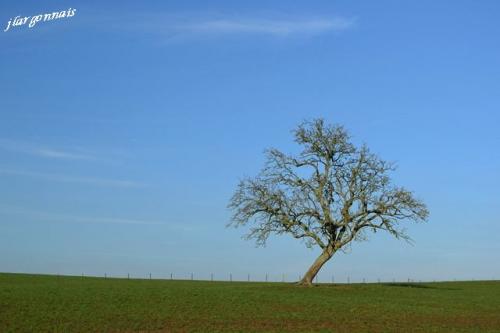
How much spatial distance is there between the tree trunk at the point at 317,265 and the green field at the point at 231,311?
6.84 meters

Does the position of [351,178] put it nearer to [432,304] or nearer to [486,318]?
[432,304]

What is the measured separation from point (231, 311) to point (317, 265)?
83.1 feet

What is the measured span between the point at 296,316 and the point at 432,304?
17813mm

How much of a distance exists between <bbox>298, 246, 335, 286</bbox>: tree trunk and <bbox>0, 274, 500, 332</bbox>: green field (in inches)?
269

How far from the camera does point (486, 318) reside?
4944 cm

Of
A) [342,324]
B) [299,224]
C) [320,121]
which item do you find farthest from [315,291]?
[342,324]

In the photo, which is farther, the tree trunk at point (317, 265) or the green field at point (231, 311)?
the tree trunk at point (317, 265)

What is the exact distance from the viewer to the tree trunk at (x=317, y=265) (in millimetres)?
69125

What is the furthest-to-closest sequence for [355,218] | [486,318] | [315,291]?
[355,218], [315,291], [486,318]

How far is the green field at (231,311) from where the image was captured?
39378 millimetres

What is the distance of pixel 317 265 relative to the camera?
A: 70.1 metres

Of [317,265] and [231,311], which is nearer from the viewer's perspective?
[231,311]

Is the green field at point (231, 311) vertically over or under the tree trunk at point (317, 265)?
under

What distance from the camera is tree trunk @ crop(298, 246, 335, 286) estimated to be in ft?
227
